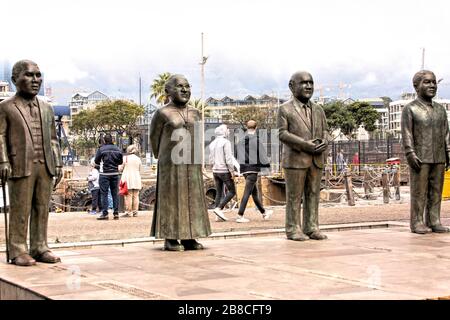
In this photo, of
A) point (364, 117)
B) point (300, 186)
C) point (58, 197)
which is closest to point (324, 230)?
point (300, 186)

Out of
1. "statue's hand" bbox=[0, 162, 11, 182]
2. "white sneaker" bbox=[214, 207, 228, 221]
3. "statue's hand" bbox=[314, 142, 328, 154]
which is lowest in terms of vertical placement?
"white sneaker" bbox=[214, 207, 228, 221]

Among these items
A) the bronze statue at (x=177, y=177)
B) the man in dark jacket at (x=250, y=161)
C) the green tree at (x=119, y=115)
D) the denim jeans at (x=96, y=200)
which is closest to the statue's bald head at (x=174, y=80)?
the bronze statue at (x=177, y=177)

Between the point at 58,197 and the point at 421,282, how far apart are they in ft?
82.2

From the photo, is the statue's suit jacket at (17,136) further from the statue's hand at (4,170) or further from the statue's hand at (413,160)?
the statue's hand at (413,160)

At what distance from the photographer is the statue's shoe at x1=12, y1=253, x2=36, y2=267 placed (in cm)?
902

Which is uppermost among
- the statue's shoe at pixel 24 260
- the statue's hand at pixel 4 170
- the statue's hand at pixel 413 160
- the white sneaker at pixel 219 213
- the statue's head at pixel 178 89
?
the statue's head at pixel 178 89

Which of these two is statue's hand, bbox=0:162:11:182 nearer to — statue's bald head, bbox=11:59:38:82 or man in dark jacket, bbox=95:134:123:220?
statue's bald head, bbox=11:59:38:82

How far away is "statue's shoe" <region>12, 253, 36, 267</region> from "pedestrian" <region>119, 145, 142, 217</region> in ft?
30.2

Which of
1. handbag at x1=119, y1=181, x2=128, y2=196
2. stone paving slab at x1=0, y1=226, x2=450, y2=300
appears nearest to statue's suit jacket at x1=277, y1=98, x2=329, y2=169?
stone paving slab at x1=0, y1=226, x2=450, y2=300

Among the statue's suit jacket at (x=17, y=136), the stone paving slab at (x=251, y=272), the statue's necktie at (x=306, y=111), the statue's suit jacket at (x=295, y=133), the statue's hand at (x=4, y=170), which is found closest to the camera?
the stone paving slab at (x=251, y=272)

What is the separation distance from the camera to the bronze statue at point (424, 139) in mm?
11953

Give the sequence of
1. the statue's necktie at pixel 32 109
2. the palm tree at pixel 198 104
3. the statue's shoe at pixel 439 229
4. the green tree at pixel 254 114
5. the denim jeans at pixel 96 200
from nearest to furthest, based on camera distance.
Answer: the statue's necktie at pixel 32 109 → the statue's shoe at pixel 439 229 → the denim jeans at pixel 96 200 → the palm tree at pixel 198 104 → the green tree at pixel 254 114

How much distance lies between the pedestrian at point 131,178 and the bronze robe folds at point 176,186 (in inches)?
314

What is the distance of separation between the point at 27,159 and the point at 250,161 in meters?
7.26
